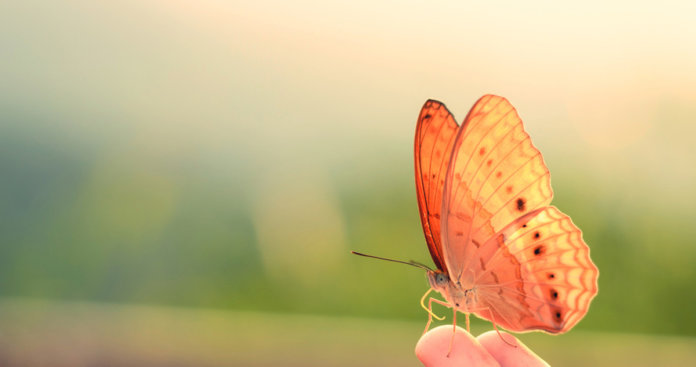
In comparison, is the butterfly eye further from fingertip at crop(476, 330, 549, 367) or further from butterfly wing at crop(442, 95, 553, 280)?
fingertip at crop(476, 330, 549, 367)

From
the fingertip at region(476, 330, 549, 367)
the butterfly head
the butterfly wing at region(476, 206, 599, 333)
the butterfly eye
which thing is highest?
the butterfly wing at region(476, 206, 599, 333)

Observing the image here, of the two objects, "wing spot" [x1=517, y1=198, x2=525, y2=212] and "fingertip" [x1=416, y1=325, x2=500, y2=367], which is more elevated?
"wing spot" [x1=517, y1=198, x2=525, y2=212]

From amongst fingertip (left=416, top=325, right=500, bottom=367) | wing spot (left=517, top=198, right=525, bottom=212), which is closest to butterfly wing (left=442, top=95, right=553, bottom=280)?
wing spot (left=517, top=198, right=525, bottom=212)

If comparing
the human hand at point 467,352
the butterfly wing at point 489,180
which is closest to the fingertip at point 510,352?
the human hand at point 467,352

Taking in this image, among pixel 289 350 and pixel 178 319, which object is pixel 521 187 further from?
pixel 178 319

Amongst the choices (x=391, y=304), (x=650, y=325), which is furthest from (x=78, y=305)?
(x=650, y=325)

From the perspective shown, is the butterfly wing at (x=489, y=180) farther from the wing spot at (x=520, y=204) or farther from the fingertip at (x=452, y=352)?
the fingertip at (x=452, y=352)
